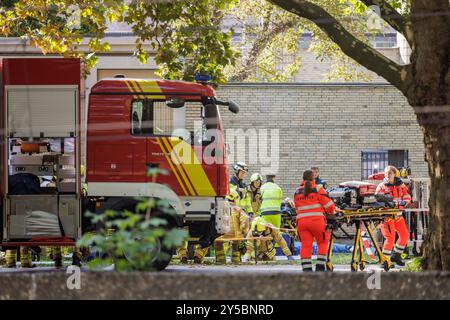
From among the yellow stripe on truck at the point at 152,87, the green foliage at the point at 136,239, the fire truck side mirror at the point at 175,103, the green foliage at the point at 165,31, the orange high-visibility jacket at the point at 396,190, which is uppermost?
the green foliage at the point at 165,31

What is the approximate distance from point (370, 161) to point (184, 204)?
520 inches

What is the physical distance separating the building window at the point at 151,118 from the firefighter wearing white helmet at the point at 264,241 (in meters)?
4.48

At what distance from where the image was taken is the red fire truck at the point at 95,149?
623 inches

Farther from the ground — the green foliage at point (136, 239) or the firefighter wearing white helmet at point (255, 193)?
the green foliage at point (136, 239)

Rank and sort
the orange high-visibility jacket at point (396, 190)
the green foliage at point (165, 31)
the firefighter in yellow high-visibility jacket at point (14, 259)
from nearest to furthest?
the firefighter in yellow high-visibility jacket at point (14, 259)
the orange high-visibility jacket at point (396, 190)
the green foliage at point (165, 31)

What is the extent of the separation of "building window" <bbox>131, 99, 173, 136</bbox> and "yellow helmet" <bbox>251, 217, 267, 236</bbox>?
4493 mm

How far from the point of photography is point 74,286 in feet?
21.9

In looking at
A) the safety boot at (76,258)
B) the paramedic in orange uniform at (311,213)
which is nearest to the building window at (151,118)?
the safety boot at (76,258)

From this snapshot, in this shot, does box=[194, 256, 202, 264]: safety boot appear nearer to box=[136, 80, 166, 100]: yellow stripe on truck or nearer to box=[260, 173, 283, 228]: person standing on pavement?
box=[260, 173, 283, 228]: person standing on pavement

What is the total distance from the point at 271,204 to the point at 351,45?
6.72 metres

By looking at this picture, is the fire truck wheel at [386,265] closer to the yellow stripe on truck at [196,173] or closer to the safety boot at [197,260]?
the yellow stripe on truck at [196,173]

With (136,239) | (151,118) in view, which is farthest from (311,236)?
(136,239)

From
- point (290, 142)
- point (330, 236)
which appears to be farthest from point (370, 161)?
point (330, 236)

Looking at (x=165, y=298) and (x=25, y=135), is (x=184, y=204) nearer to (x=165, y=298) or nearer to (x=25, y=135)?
(x=25, y=135)
